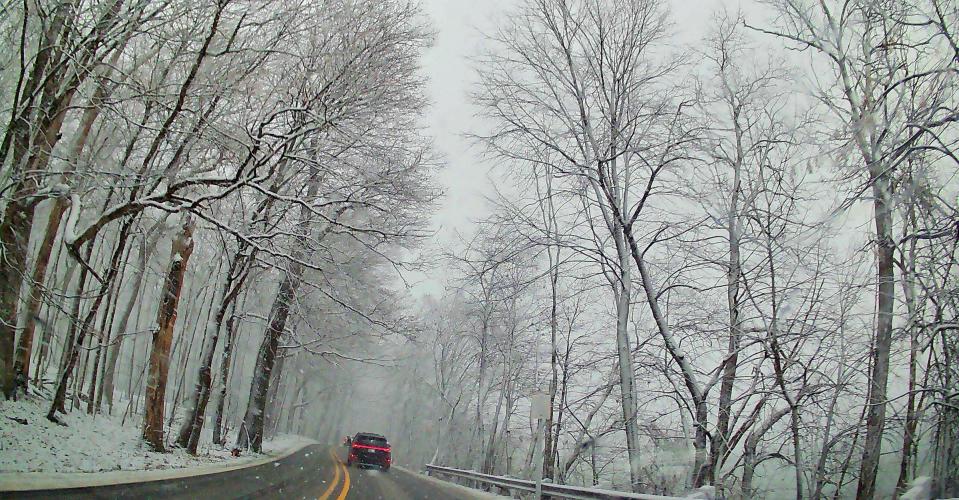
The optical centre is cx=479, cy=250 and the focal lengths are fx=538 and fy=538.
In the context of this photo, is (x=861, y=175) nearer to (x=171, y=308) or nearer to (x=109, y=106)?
(x=109, y=106)

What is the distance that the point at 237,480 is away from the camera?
10359 millimetres

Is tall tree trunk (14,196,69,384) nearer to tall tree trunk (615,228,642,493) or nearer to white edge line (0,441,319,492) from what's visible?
white edge line (0,441,319,492)

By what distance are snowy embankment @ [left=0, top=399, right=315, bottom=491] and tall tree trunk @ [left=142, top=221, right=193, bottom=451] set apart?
405mm

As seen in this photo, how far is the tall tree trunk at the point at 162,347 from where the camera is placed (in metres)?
12.0

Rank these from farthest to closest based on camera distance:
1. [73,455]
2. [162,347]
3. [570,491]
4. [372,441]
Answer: [372,441], [162,347], [570,491], [73,455]

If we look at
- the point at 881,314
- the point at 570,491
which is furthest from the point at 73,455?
the point at 881,314

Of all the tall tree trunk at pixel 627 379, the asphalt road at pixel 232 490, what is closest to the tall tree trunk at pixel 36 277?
the asphalt road at pixel 232 490

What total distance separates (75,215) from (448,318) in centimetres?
2697

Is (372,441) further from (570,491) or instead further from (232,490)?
(570,491)

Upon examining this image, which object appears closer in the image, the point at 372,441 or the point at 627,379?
the point at 627,379

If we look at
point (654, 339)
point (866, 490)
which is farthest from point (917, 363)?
point (654, 339)

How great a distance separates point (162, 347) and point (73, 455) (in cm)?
408

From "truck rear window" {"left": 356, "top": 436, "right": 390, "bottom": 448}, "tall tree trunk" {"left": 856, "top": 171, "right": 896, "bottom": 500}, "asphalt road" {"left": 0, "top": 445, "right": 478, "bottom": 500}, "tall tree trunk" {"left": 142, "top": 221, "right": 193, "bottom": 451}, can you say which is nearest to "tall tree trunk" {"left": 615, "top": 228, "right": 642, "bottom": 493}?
"tall tree trunk" {"left": 856, "top": 171, "right": 896, "bottom": 500}

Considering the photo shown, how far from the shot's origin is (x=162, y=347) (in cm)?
1230
